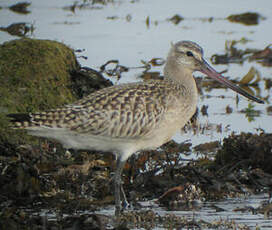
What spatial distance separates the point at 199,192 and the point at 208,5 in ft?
42.6

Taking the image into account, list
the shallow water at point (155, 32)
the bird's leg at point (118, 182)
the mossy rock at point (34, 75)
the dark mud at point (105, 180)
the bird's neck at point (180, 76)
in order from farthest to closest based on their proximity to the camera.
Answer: the shallow water at point (155, 32) < the mossy rock at point (34, 75) < the bird's neck at point (180, 76) < the bird's leg at point (118, 182) < the dark mud at point (105, 180)

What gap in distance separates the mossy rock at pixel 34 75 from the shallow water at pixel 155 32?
1842mm

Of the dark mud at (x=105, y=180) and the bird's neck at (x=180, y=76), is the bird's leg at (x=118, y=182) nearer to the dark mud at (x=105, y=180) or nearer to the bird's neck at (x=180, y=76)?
the dark mud at (x=105, y=180)

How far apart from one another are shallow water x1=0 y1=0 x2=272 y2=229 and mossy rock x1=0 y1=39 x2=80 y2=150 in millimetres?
1842

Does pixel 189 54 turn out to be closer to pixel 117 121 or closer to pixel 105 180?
pixel 117 121

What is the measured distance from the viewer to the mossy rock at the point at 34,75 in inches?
363

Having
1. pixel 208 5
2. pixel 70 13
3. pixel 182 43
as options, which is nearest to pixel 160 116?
pixel 182 43

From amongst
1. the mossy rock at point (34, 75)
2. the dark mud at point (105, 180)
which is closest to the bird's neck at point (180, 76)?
the dark mud at point (105, 180)

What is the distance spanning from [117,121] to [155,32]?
9001 millimetres

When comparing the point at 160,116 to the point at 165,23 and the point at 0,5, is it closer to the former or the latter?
the point at 165,23

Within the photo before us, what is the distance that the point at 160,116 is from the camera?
788 centimetres

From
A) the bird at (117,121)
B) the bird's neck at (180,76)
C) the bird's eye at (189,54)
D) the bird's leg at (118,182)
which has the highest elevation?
the bird's eye at (189,54)

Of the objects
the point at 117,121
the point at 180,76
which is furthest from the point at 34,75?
the point at 117,121

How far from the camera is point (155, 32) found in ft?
54.1
